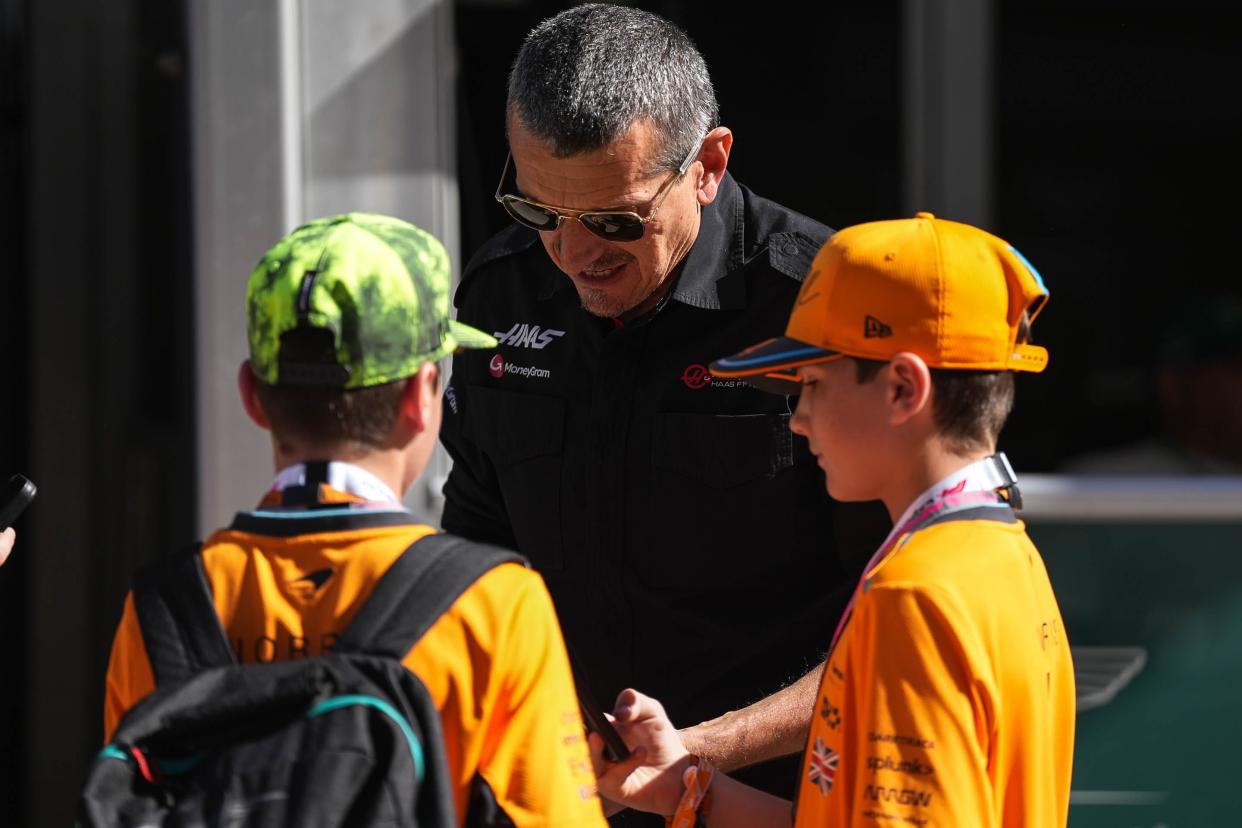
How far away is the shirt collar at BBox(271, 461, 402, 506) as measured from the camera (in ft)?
4.95

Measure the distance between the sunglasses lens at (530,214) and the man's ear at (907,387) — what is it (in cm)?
64

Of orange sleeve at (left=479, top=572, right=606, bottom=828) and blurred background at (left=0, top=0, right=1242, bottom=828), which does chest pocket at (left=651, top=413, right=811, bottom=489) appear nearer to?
orange sleeve at (left=479, top=572, right=606, bottom=828)

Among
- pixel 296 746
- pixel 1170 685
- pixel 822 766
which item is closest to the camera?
pixel 296 746

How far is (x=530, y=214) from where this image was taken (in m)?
2.12

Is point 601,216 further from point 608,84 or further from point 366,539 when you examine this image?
point 366,539

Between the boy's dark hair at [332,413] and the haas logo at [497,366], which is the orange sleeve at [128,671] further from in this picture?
the haas logo at [497,366]

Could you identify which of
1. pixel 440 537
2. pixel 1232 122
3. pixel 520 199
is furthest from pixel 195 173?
pixel 1232 122

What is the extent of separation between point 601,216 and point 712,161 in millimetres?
241

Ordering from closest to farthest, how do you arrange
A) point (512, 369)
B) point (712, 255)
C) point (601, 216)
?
point (601, 216) < point (712, 255) < point (512, 369)

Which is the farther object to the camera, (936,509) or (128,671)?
(936,509)

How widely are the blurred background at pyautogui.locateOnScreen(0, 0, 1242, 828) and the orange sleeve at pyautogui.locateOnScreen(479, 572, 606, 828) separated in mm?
2056

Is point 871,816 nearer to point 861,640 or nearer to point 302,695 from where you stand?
point 861,640

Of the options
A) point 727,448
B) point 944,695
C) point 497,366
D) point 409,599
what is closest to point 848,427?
point 944,695

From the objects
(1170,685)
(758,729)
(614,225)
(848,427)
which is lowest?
(1170,685)
